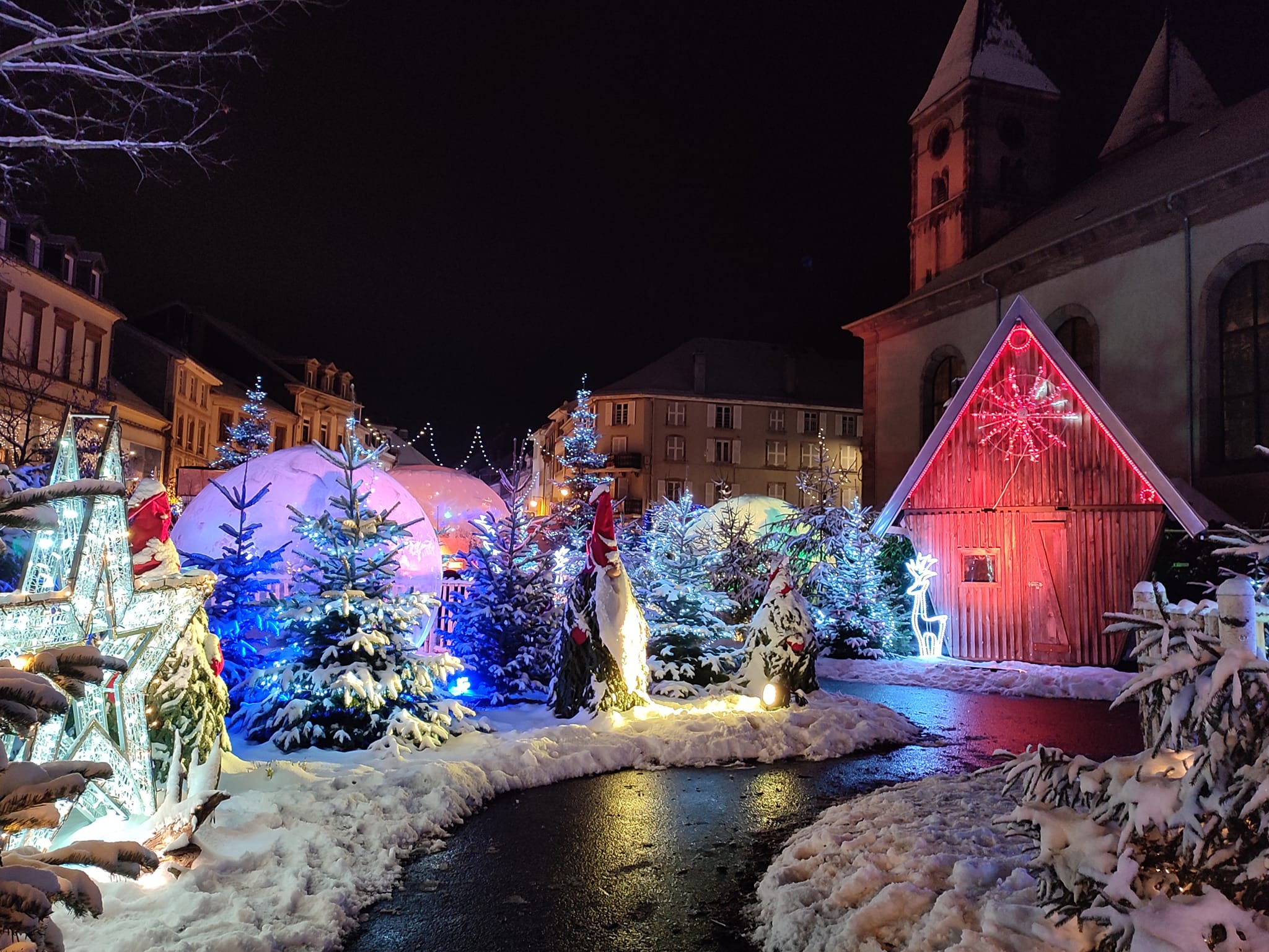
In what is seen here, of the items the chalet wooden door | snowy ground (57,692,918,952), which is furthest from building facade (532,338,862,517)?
snowy ground (57,692,918,952)

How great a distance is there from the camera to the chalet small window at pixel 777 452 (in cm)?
5281

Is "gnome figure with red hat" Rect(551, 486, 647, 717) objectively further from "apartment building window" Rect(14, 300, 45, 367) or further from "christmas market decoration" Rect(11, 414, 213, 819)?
"apartment building window" Rect(14, 300, 45, 367)

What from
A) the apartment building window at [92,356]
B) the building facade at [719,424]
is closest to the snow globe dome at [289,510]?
the apartment building window at [92,356]

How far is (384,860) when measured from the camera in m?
5.65

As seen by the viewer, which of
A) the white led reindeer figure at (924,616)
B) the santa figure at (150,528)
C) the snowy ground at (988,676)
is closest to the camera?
the santa figure at (150,528)

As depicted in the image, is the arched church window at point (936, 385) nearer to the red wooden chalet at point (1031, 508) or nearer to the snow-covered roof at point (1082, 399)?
the snow-covered roof at point (1082, 399)

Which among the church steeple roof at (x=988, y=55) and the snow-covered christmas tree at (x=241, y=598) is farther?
the church steeple roof at (x=988, y=55)

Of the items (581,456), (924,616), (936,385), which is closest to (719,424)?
(581,456)

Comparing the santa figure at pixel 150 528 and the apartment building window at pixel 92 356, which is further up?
the apartment building window at pixel 92 356

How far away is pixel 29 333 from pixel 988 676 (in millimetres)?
31085

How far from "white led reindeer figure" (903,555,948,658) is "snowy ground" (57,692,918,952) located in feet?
26.5

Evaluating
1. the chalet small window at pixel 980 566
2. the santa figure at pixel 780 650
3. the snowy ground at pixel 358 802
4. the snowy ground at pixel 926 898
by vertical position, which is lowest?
the snowy ground at pixel 358 802

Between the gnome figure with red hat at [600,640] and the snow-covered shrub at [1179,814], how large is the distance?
6.52 m

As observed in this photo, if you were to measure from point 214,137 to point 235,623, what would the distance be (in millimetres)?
5343
